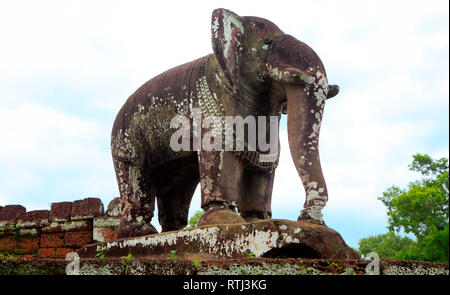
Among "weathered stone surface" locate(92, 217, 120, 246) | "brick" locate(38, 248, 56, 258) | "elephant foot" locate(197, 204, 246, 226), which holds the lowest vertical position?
"elephant foot" locate(197, 204, 246, 226)

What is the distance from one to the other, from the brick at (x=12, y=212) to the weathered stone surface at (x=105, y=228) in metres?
1.70

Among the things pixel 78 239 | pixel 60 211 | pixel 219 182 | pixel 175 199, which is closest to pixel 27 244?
pixel 60 211

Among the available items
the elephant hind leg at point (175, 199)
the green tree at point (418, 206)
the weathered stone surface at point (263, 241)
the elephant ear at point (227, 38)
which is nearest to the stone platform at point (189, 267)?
the weathered stone surface at point (263, 241)

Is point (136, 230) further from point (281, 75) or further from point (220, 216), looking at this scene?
point (281, 75)

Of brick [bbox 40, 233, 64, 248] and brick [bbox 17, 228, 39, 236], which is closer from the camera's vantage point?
brick [bbox 40, 233, 64, 248]

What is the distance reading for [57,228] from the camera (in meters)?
8.94

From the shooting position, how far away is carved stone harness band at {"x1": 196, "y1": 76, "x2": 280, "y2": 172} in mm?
5102

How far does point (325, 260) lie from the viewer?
3633 millimetres

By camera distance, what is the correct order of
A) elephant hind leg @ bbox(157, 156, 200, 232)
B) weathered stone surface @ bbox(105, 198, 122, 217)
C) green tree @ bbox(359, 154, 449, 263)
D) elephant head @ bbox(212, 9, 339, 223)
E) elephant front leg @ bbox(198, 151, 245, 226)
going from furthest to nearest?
green tree @ bbox(359, 154, 449, 263)
weathered stone surface @ bbox(105, 198, 122, 217)
elephant hind leg @ bbox(157, 156, 200, 232)
elephant front leg @ bbox(198, 151, 245, 226)
elephant head @ bbox(212, 9, 339, 223)

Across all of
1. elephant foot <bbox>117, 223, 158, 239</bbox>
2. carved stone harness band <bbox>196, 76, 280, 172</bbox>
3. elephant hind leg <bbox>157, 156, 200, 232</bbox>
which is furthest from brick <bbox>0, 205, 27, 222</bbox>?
carved stone harness band <bbox>196, 76, 280, 172</bbox>

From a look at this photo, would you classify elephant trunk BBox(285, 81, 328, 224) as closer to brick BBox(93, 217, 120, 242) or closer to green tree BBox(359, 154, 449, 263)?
brick BBox(93, 217, 120, 242)

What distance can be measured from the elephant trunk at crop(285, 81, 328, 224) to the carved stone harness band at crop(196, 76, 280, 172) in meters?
0.50

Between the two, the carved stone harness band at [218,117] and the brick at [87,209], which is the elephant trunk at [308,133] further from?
the brick at [87,209]
